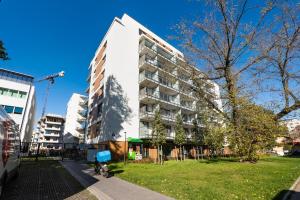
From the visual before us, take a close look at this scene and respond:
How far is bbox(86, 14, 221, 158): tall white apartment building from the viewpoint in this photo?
2858cm

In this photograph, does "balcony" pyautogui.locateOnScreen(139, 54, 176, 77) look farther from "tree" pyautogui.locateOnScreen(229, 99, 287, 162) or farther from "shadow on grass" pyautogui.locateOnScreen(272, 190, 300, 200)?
"shadow on grass" pyautogui.locateOnScreen(272, 190, 300, 200)

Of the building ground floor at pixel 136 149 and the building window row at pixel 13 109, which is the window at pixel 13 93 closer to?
the building window row at pixel 13 109

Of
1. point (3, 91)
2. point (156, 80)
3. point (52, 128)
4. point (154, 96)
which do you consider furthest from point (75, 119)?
point (154, 96)

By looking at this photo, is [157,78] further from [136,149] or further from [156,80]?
[136,149]

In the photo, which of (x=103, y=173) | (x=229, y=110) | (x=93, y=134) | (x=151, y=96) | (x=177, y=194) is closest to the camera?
(x=177, y=194)

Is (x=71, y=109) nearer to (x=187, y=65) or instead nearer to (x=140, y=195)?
(x=187, y=65)

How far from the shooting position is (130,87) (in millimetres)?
31547

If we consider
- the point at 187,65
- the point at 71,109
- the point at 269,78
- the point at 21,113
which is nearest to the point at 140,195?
the point at 187,65

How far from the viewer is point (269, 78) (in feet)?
61.3

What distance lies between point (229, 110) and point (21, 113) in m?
40.2

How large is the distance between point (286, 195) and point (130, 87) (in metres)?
26.5

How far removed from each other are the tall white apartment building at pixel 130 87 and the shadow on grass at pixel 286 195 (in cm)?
1922

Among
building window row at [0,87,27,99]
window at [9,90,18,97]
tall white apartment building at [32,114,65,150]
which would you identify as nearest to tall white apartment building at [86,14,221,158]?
building window row at [0,87,27,99]

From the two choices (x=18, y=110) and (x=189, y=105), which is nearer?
(x=18, y=110)
